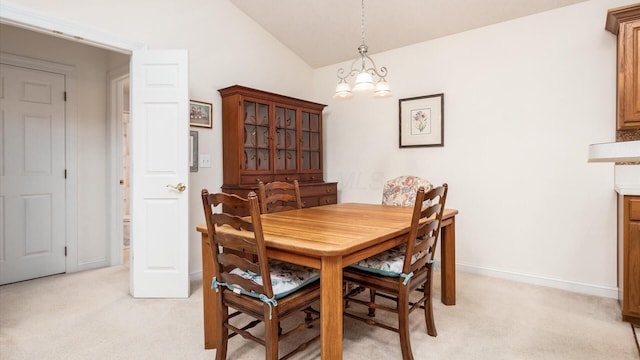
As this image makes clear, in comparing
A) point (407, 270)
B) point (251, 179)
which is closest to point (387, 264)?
point (407, 270)

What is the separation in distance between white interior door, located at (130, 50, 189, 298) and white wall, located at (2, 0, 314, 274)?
0.34 meters

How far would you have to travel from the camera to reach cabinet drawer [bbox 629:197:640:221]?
2.20 m

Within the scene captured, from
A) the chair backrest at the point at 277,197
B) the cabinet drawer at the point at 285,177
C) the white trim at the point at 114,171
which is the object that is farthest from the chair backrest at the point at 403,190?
the white trim at the point at 114,171

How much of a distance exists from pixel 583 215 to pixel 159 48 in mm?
3962

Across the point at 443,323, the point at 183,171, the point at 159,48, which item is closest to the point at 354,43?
the point at 159,48

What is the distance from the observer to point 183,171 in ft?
9.27

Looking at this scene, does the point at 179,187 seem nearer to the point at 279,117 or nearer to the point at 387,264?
the point at 279,117

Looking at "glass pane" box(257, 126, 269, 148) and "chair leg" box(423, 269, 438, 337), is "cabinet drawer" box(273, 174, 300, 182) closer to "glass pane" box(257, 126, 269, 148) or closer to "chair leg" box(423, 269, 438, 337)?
"glass pane" box(257, 126, 269, 148)

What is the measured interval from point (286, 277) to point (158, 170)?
172cm

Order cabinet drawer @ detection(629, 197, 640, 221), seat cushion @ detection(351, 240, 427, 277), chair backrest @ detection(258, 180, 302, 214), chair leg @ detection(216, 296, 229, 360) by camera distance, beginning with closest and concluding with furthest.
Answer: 1. chair leg @ detection(216, 296, 229, 360)
2. seat cushion @ detection(351, 240, 427, 277)
3. cabinet drawer @ detection(629, 197, 640, 221)
4. chair backrest @ detection(258, 180, 302, 214)

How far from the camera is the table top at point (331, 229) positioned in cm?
141

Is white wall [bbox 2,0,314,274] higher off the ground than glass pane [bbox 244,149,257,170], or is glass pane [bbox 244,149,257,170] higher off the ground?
white wall [bbox 2,0,314,274]

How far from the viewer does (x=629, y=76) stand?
2346 mm

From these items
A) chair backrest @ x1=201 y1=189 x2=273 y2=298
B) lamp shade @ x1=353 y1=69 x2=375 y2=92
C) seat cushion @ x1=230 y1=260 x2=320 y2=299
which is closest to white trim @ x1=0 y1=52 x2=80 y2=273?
seat cushion @ x1=230 y1=260 x2=320 y2=299
